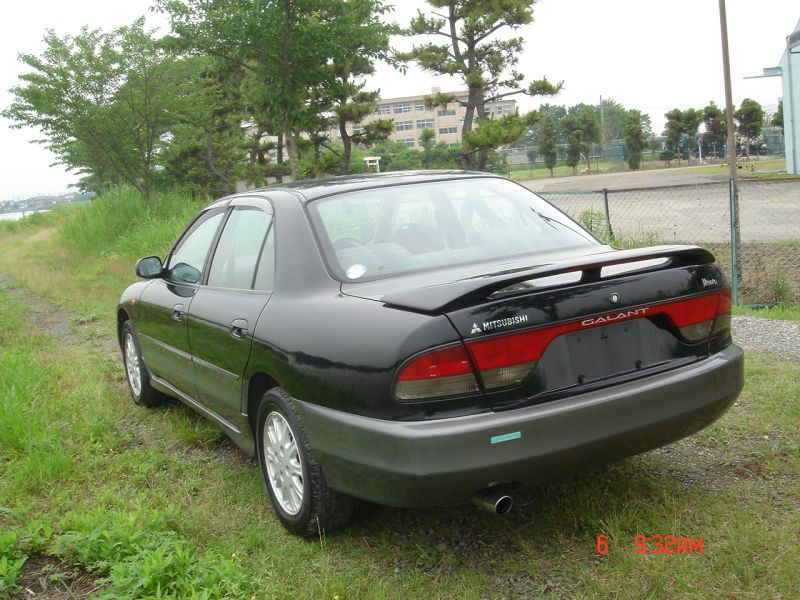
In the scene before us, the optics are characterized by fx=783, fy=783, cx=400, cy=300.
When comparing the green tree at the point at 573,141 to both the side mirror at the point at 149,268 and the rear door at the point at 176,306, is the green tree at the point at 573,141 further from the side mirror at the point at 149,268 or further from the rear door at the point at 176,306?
the side mirror at the point at 149,268

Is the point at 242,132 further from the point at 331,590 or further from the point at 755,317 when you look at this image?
the point at 331,590

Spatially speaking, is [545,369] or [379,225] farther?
[379,225]

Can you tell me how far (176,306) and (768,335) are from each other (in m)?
4.71

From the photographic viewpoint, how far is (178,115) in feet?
71.0

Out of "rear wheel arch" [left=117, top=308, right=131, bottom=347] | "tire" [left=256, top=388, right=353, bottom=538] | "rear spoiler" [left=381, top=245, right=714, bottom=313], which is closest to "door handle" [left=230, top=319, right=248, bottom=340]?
"tire" [left=256, top=388, right=353, bottom=538]

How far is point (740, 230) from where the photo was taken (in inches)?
439

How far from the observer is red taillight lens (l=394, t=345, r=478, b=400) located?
2.64 meters

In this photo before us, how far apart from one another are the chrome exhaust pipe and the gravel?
12.6 ft

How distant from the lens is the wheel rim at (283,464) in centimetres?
328

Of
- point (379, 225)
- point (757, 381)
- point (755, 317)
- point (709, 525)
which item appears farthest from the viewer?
point (755, 317)

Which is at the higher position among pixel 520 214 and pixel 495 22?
pixel 495 22

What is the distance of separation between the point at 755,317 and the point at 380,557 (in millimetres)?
5398

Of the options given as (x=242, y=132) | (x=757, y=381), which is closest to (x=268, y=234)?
(x=757, y=381)

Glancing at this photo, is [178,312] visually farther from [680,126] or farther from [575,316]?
[680,126]
